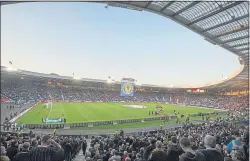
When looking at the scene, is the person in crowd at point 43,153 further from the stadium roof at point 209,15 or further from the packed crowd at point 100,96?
the packed crowd at point 100,96

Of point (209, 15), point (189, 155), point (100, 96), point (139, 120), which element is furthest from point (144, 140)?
point (100, 96)

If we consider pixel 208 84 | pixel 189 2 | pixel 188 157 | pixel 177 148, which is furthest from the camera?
pixel 208 84

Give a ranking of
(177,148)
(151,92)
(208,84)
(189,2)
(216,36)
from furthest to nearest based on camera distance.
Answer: (151,92) < (208,84) < (216,36) < (189,2) < (177,148)

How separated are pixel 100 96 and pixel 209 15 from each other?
246 feet

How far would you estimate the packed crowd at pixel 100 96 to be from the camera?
7401 centimetres

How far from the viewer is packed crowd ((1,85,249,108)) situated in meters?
74.0

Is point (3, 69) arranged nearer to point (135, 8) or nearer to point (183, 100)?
point (135, 8)

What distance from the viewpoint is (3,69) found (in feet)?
205

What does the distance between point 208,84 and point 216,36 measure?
64882mm

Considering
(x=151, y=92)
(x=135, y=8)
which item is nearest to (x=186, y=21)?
(x=135, y=8)

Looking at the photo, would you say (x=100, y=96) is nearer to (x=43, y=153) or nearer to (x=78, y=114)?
(x=78, y=114)

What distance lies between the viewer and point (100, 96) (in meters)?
97.4

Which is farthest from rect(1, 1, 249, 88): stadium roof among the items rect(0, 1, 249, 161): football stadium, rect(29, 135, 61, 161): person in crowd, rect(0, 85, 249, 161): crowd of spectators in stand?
rect(29, 135, 61, 161): person in crowd

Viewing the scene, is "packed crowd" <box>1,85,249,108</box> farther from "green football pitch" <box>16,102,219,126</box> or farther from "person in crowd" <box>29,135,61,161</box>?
"person in crowd" <box>29,135,61,161</box>
